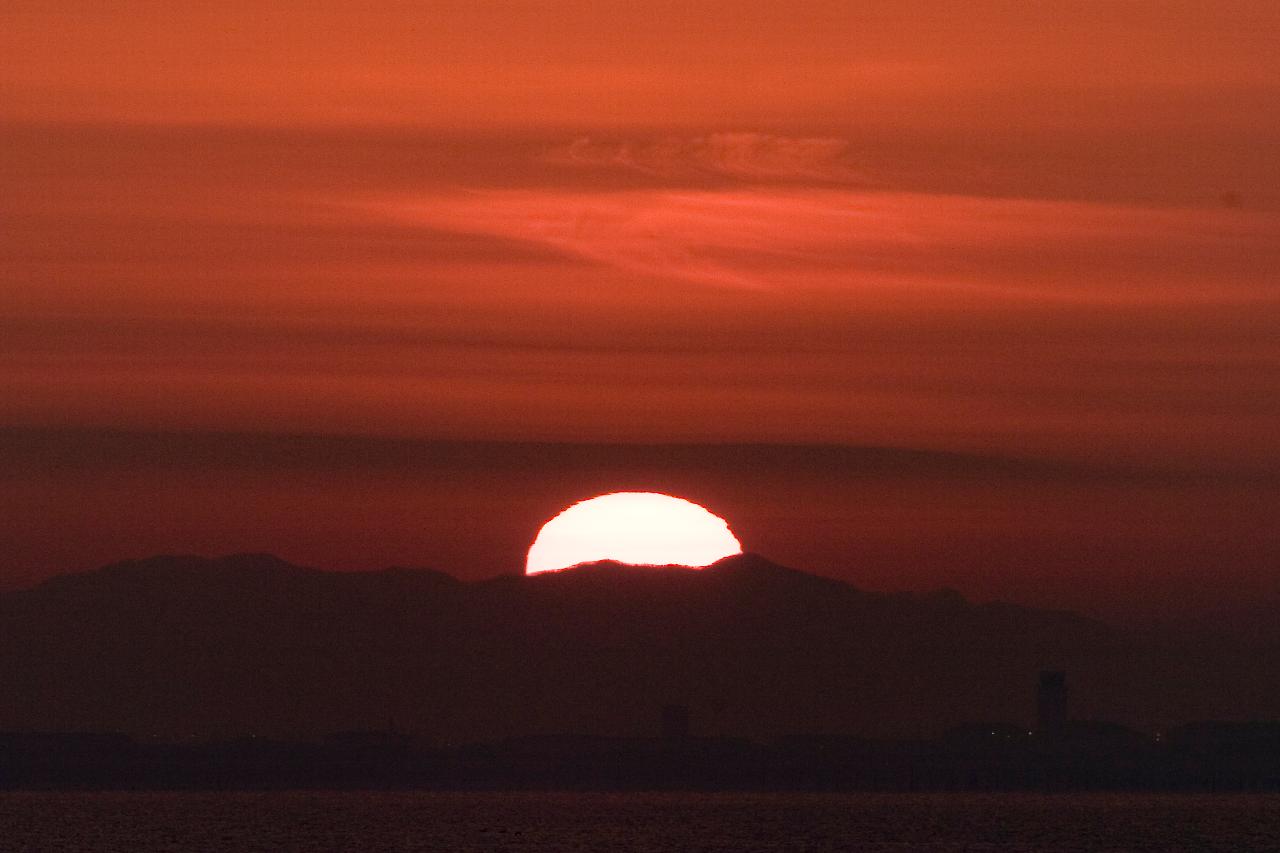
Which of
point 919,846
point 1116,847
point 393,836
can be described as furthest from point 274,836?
point 1116,847

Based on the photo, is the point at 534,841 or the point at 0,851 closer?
the point at 0,851

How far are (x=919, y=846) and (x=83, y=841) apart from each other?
70.8 meters

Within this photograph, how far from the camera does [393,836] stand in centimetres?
19725

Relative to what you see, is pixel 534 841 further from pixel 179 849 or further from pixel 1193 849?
pixel 1193 849

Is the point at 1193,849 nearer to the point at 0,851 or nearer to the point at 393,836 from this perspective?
the point at 393,836

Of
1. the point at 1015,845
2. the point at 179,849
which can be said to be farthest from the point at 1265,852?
the point at 179,849

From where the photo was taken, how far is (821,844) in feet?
615

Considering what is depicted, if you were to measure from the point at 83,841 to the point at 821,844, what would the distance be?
6267 centimetres

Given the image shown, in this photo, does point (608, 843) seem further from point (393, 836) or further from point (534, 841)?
point (393, 836)

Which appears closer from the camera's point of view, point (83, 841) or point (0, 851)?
point (0, 851)

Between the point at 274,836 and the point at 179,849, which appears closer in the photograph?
the point at 179,849

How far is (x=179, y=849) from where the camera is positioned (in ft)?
573

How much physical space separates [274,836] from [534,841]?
25.0 meters

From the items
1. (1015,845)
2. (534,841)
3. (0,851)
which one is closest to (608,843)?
(534,841)
